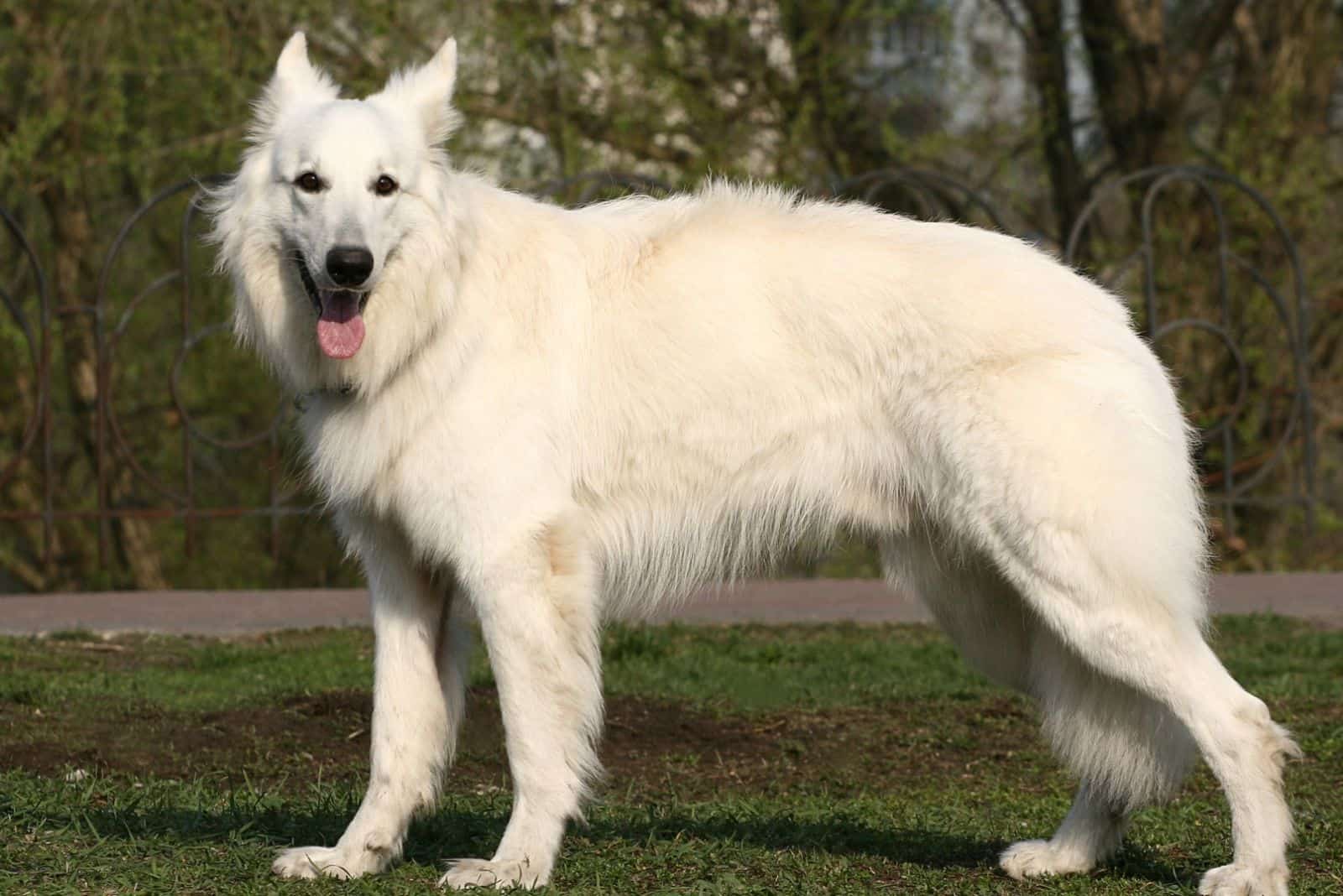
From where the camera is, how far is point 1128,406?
4254mm

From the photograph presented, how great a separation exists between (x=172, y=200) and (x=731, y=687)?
30.8 feet

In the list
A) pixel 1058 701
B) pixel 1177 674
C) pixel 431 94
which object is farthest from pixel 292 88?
pixel 1177 674

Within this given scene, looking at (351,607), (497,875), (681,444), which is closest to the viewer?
(497,875)

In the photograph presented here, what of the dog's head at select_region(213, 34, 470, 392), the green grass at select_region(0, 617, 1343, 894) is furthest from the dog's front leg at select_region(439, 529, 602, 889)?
the dog's head at select_region(213, 34, 470, 392)

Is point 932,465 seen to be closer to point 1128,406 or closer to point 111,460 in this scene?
point 1128,406

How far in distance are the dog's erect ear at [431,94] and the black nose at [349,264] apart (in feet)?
1.69

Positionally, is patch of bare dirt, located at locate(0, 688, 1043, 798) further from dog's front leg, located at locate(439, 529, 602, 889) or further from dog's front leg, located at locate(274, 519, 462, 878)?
dog's front leg, located at locate(439, 529, 602, 889)

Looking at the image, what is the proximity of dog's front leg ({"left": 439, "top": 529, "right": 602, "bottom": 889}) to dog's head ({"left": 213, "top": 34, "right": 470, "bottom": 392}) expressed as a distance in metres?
0.68

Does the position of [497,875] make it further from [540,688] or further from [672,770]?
[672,770]

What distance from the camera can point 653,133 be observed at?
13.8 metres

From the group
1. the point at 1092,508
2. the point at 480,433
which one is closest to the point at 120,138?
the point at 480,433

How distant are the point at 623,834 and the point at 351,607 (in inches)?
204

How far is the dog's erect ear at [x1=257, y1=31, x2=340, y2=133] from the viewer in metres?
4.71

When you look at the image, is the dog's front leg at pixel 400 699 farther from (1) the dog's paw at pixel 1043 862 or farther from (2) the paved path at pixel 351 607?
(2) the paved path at pixel 351 607
